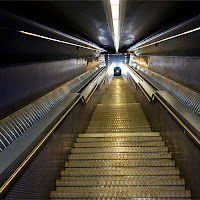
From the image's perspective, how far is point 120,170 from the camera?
2.62 meters

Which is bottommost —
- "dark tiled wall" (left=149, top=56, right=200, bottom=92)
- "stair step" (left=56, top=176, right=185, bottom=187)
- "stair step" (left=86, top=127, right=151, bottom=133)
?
"stair step" (left=86, top=127, right=151, bottom=133)

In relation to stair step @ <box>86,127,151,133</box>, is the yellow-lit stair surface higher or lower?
higher

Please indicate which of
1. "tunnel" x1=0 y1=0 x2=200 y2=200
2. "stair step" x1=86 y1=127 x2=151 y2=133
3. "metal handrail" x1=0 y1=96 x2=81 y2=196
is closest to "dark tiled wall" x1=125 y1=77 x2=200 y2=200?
"tunnel" x1=0 y1=0 x2=200 y2=200

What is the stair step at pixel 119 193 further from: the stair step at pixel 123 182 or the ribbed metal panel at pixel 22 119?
the ribbed metal panel at pixel 22 119

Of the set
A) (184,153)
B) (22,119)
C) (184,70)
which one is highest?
(184,70)

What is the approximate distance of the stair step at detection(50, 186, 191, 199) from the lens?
2156 mm

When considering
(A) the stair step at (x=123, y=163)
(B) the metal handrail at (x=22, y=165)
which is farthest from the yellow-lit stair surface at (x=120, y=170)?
(B) the metal handrail at (x=22, y=165)

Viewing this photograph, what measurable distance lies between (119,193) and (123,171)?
0.42 metres

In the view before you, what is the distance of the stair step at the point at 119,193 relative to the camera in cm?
216

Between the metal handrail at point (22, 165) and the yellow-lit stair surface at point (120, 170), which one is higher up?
the metal handrail at point (22, 165)

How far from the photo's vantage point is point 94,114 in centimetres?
603

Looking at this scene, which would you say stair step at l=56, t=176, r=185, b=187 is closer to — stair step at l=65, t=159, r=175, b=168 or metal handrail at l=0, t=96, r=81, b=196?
stair step at l=65, t=159, r=175, b=168

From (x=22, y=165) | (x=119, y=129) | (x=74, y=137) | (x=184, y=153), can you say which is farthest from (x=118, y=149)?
(x=22, y=165)

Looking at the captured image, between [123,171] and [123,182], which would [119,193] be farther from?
[123,171]
